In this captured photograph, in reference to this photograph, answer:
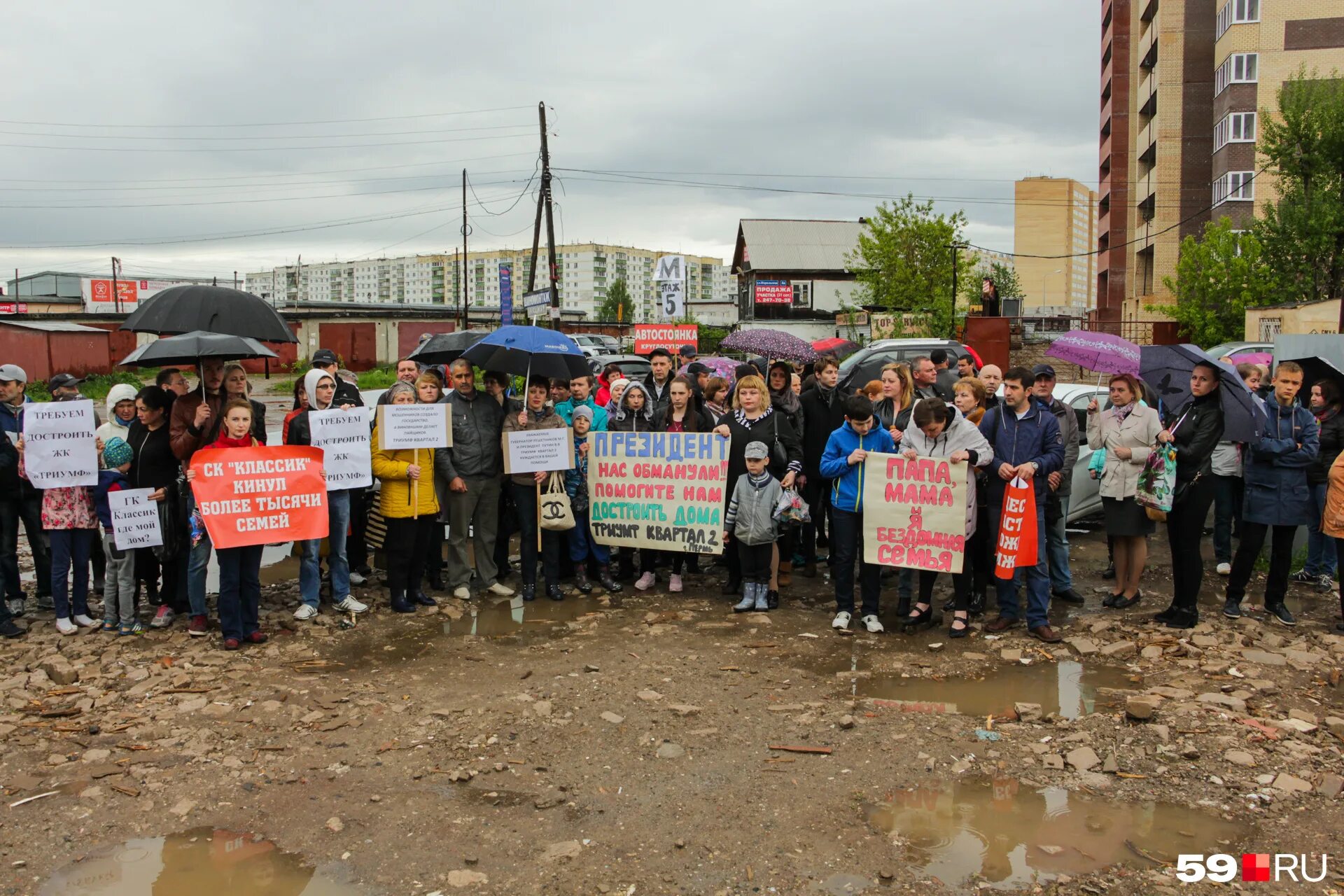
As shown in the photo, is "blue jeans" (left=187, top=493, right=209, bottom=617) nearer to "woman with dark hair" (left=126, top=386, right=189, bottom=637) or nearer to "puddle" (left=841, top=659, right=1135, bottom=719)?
"woman with dark hair" (left=126, top=386, right=189, bottom=637)

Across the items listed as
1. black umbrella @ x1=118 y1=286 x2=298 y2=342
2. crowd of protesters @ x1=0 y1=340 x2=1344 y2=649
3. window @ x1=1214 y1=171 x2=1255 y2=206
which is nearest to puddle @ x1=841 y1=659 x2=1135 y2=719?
crowd of protesters @ x1=0 y1=340 x2=1344 y2=649

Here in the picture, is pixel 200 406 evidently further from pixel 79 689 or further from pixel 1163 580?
pixel 1163 580

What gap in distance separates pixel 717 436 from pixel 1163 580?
438 centimetres

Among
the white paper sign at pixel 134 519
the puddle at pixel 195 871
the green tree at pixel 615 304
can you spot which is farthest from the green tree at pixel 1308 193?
the green tree at pixel 615 304

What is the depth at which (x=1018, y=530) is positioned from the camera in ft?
23.8

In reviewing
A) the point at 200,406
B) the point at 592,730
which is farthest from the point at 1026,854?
the point at 200,406

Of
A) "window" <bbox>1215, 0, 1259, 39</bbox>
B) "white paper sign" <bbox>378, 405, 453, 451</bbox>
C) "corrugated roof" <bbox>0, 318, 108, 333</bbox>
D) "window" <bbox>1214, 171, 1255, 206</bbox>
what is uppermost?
"window" <bbox>1215, 0, 1259, 39</bbox>

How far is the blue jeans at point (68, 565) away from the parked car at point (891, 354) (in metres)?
11.3

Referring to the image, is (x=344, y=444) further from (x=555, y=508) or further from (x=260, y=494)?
(x=555, y=508)

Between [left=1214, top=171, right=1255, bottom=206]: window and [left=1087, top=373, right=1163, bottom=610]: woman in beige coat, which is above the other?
[left=1214, top=171, right=1255, bottom=206]: window

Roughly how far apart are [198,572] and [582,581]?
10.2ft

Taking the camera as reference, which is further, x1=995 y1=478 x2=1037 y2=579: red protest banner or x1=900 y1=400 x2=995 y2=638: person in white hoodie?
x1=900 y1=400 x2=995 y2=638: person in white hoodie

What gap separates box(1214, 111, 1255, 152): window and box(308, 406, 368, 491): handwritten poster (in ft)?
178

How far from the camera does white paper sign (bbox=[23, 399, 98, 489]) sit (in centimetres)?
745
